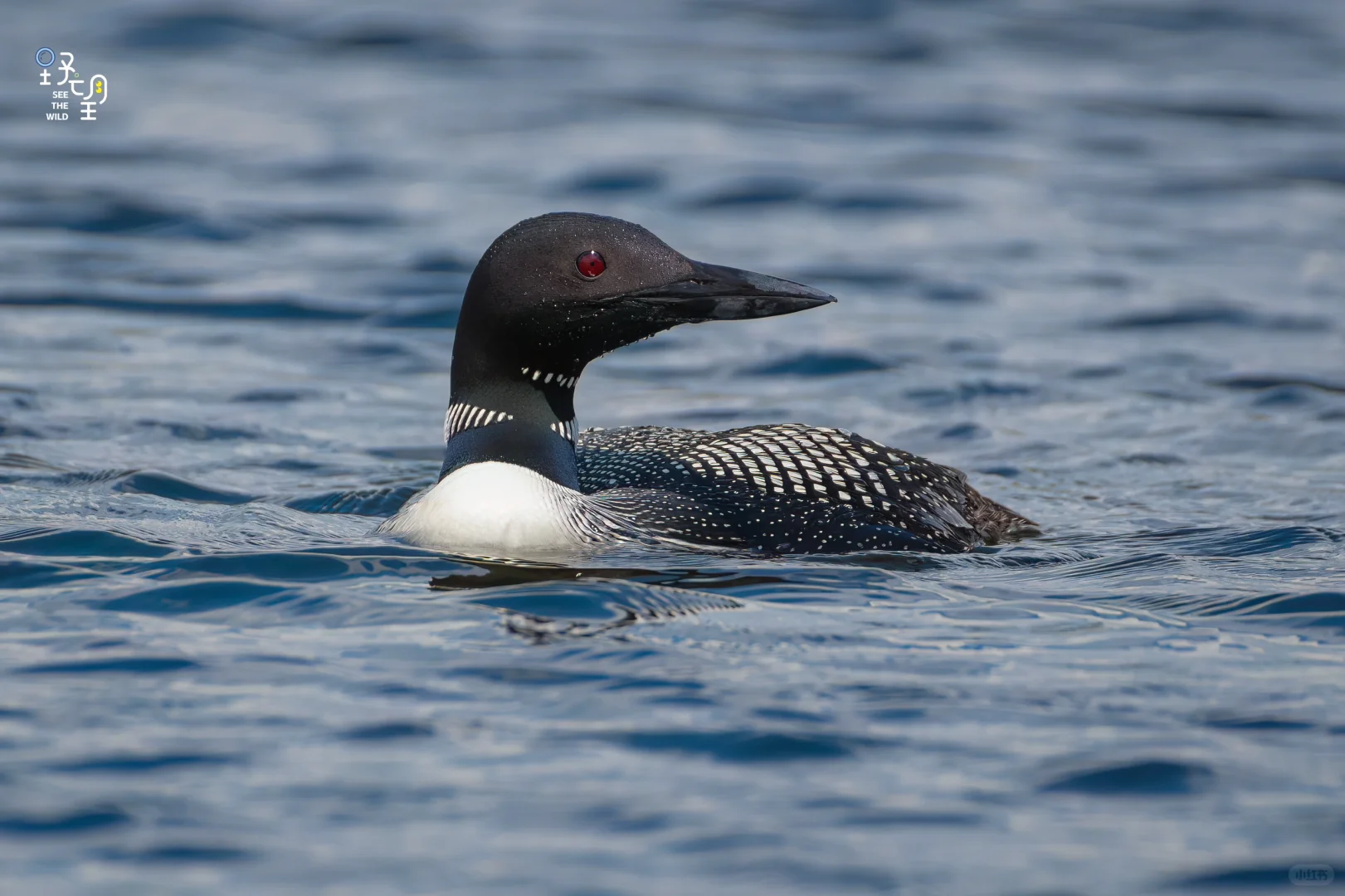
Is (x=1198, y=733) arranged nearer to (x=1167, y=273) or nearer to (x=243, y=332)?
(x=243, y=332)

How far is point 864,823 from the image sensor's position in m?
3.17

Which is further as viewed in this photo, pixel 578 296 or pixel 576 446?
pixel 576 446

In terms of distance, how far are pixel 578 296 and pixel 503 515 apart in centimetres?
58

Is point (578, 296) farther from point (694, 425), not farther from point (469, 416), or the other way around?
point (694, 425)

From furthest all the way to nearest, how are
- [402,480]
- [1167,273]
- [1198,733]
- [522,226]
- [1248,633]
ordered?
[1167,273]
[402,480]
[522,226]
[1248,633]
[1198,733]

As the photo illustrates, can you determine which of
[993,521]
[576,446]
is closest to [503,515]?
[576,446]

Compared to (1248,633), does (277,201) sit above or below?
above

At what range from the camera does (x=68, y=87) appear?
39.9 feet

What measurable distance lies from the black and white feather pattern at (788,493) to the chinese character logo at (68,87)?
7.17 meters

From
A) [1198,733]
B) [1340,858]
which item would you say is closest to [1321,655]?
[1198,733]

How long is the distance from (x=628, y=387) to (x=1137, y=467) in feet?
7.23

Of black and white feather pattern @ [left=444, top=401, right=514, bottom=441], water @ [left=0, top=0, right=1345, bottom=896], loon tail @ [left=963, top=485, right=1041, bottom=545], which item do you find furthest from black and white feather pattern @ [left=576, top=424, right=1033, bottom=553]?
black and white feather pattern @ [left=444, top=401, right=514, bottom=441]

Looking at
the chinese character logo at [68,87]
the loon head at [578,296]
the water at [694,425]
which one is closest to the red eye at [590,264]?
the loon head at [578,296]

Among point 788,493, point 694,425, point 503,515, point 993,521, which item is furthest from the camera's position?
point 694,425
